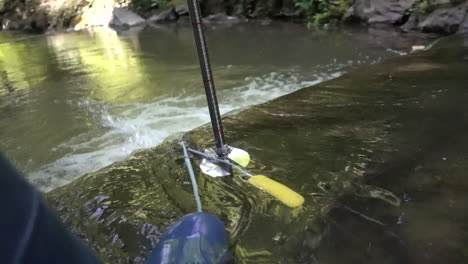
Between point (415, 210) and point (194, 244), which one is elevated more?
point (194, 244)

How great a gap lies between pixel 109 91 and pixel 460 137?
14.9 ft

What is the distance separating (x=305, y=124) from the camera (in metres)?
3.14

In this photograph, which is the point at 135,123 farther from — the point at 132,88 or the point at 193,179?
the point at 193,179

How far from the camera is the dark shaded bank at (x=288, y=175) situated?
188cm

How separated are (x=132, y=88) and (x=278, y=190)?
4176 mm

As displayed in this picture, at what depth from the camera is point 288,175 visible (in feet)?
7.77

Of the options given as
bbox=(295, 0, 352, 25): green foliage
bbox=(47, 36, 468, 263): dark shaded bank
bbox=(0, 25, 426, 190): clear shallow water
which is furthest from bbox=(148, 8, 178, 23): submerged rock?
bbox=(47, 36, 468, 263): dark shaded bank

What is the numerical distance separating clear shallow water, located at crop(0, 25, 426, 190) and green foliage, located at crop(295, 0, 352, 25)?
2.92 ft

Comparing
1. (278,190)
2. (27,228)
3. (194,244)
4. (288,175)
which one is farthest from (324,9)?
(27,228)

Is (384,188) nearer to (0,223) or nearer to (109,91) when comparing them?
(0,223)

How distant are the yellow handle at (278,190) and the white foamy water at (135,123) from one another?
5.14 ft

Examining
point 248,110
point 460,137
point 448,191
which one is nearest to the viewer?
point 448,191

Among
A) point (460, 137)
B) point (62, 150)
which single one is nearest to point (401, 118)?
point (460, 137)

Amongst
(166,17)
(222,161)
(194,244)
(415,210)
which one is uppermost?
(194,244)
